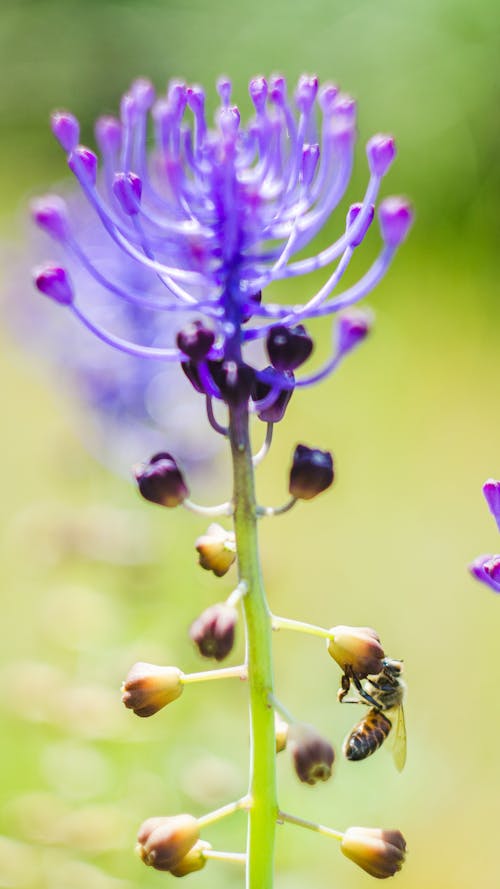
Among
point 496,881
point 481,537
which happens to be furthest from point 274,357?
point 481,537

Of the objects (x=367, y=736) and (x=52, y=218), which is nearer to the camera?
(x=52, y=218)

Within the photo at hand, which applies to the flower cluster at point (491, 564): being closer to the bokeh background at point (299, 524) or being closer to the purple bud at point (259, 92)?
→ the purple bud at point (259, 92)

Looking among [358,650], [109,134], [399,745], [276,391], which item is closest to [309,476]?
[276,391]

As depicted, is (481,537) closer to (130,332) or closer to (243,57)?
(130,332)

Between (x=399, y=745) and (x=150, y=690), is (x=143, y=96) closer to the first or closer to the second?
(x=150, y=690)

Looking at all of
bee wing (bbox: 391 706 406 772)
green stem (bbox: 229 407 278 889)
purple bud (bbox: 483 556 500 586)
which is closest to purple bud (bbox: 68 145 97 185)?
green stem (bbox: 229 407 278 889)

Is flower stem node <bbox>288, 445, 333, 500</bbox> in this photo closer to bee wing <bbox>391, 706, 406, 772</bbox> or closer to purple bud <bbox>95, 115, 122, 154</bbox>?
purple bud <bbox>95, 115, 122, 154</bbox>
